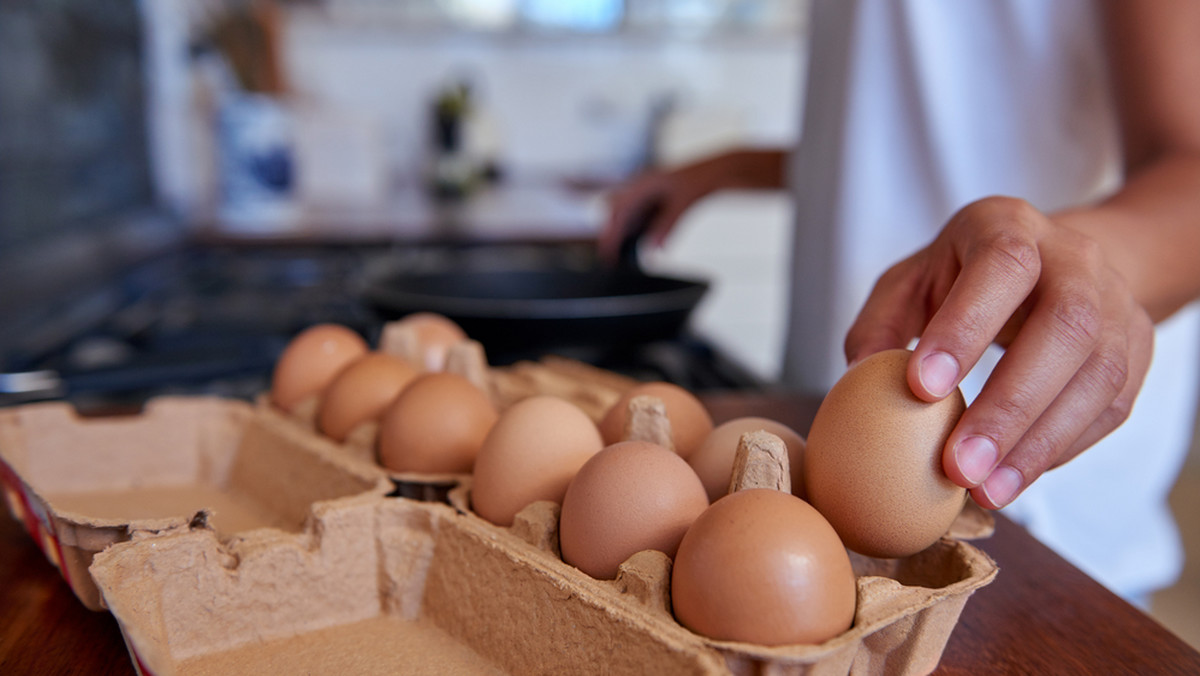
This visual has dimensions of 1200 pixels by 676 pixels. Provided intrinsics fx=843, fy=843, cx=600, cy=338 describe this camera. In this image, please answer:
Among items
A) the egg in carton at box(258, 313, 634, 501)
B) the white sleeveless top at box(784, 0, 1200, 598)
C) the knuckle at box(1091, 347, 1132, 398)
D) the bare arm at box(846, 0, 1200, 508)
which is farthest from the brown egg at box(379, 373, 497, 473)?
the white sleeveless top at box(784, 0, 1200, 598)

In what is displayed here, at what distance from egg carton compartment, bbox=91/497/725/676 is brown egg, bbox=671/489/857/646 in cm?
2

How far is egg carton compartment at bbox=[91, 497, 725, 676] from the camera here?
40cm

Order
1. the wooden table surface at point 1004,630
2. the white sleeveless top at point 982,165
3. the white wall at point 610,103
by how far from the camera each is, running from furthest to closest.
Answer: the white wall at point 610,103 < the white sleeveless top at point 982,165 < the wooden table surface at point 1004,630

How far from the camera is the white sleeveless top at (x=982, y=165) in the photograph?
1.05 metres

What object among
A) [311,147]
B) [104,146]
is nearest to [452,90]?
[311,147]

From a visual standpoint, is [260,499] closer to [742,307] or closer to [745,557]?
[745,557]

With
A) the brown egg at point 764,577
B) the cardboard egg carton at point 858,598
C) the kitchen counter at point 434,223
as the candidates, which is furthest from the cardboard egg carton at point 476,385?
the kitchen counter at point 434,223

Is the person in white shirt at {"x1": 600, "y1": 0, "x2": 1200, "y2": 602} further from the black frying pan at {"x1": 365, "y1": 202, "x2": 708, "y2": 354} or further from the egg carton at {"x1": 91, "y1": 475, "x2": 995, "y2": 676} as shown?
the black frying pan at {"x1": 365, "y1": 202, "x2": 708, "y2": 354}

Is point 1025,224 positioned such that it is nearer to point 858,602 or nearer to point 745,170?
point 858,602

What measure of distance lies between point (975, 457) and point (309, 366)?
0.51m

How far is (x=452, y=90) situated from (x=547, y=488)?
2.85m

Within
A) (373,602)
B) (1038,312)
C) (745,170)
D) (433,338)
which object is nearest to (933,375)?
(1038,312)

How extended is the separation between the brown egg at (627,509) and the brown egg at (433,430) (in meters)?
0.14

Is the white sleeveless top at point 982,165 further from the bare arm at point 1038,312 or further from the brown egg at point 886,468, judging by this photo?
the brown egg at point 886,468
